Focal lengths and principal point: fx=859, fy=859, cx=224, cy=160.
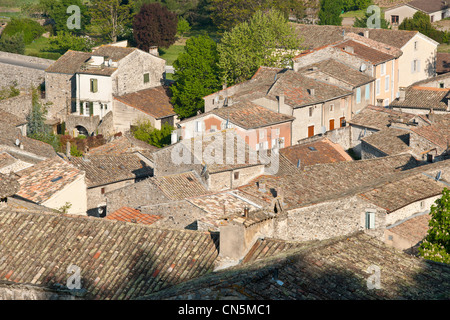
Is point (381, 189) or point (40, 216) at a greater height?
point (40, 216)

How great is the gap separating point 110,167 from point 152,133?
12.3 meters

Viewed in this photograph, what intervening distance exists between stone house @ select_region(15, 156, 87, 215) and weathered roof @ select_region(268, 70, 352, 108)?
1534cm

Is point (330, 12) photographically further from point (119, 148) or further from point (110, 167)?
point (110, 167)

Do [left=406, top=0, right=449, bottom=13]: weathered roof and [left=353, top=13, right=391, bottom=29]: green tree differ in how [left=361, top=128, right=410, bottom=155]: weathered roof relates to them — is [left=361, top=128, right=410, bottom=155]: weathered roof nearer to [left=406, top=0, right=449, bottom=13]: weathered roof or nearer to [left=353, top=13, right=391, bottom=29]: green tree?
[left=353, top=13, right=391, bottom=29]: green tree

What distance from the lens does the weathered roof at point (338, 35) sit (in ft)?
215

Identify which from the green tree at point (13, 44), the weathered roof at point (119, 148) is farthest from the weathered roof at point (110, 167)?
the green tree at point (13, 44)

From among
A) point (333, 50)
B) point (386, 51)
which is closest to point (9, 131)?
point (333, 50)

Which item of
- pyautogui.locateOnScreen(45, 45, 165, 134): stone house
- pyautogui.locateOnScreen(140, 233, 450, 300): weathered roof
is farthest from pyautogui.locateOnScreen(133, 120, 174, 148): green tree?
pyautogui.locateOnScreen(140, 233, 450, 300): weathered roof

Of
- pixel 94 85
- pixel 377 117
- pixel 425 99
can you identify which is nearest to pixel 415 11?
pixel 425 99

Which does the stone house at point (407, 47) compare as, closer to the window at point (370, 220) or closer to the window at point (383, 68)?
the window at point (383, 68)

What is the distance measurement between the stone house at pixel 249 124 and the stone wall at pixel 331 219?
1845 cm
